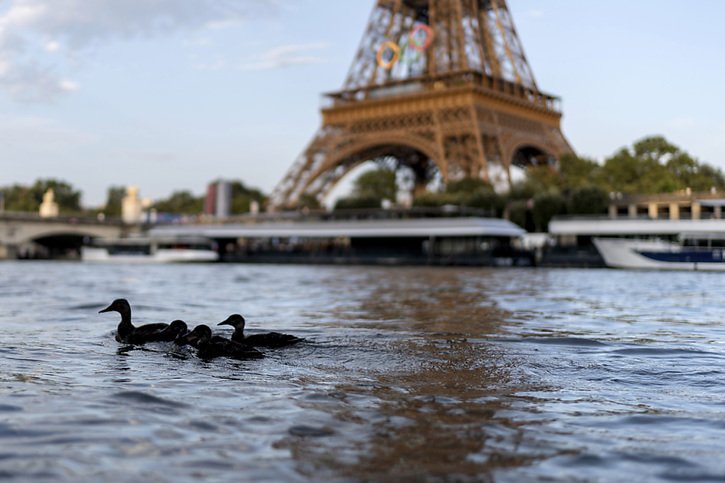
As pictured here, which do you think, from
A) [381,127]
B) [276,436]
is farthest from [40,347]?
[381,127]

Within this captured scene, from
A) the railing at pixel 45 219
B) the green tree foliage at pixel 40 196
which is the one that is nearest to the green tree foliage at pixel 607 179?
the railing at pixel 45 219

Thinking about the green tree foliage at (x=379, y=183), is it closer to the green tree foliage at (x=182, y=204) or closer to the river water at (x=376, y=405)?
the green tree foliage at (x=182, y=204)

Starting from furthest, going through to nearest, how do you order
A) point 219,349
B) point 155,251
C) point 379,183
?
point 379,183 → point 155,251 → point 219,349

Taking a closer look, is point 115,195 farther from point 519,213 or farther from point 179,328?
point 179,328

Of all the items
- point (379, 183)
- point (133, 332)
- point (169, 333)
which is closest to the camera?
point (169, 333)

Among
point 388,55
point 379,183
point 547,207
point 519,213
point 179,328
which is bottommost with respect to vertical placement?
point 179,328

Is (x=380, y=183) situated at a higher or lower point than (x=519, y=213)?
higher

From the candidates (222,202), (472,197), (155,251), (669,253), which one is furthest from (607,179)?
(222,202)

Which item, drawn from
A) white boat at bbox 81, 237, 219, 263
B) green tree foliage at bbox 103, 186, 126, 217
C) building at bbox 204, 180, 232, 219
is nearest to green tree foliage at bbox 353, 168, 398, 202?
building at bbox 204, 180, 232, 219
